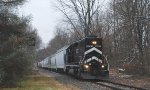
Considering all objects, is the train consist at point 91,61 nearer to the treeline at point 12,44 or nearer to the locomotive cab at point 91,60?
the locomotive cab at point 91,60

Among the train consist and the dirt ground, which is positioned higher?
the train consist

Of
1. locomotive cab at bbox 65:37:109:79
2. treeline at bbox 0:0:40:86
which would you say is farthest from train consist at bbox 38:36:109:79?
treeline at bbox 0:0:40:86

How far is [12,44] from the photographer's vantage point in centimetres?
2648

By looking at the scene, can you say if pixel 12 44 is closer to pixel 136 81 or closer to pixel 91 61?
pixel 91 61

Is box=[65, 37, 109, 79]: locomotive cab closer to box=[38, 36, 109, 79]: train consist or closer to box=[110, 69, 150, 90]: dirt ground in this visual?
box=[38, 36, 109, 79]: train consist

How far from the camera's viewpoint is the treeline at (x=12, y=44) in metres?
25.9

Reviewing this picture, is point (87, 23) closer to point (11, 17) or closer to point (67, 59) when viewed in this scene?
point (67, 59)

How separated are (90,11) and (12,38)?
40881mm

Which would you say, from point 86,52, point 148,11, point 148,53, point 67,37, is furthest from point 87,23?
point 67,37

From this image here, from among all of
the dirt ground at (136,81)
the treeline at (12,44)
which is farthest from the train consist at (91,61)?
the treeline at (12,44)

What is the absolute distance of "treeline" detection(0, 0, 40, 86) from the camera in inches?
1021

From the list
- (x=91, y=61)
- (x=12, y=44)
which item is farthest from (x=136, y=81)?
(x=12, y=44)

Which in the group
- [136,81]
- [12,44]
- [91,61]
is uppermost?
[12,44]

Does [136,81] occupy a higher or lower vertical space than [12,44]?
lower
